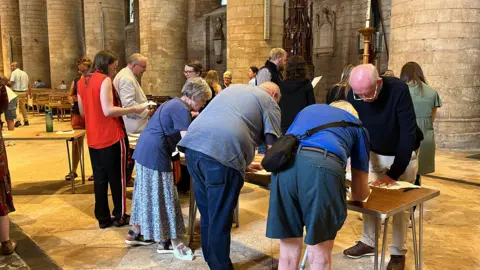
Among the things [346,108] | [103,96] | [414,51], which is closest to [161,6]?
[414,51]

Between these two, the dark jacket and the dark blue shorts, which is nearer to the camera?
the dark blue shorts

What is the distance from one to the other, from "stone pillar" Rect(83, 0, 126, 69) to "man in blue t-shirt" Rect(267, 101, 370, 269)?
15622mm

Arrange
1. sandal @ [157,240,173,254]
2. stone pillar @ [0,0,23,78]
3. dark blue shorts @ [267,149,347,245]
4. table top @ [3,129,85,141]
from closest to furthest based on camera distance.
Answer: dark blue shorts @ [267,149,347,245]
sandal @ [157,240,173,254]
table top @ [3,129,85,141]
stone pillar @ [0,0,23,78]

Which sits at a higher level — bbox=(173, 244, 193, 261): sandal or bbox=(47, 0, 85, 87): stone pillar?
bbox=(47, 0, 85, 87): stone pillar

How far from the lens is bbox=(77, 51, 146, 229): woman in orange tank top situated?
396 centimetres

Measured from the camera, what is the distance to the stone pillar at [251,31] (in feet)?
29.9

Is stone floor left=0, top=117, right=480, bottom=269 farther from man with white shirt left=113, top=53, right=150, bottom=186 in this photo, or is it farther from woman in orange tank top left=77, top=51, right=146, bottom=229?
man with white shirt left=113, top=53, right=150, bottom=186

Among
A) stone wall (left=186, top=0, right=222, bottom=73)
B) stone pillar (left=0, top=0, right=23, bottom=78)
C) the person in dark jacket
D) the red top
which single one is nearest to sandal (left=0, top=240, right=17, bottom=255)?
the red top

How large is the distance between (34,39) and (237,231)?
21748 millimetres

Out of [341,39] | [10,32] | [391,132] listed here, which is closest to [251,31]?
[341,39]

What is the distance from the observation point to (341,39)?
47.0 ft

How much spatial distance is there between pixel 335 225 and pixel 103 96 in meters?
2.59

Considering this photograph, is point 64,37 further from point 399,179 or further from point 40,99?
point 399,179

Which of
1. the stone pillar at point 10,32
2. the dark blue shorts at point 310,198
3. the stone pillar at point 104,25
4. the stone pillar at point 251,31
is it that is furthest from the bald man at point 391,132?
the stone pillar at point 10,32
